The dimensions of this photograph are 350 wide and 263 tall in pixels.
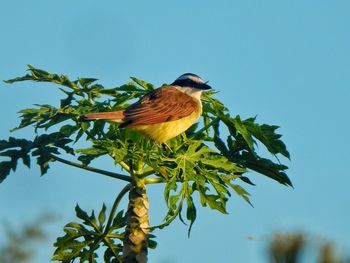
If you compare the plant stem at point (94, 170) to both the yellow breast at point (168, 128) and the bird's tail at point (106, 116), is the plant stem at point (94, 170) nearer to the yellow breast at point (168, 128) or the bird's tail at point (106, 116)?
the bird's tail at point (106, 116)

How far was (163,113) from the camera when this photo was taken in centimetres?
1113

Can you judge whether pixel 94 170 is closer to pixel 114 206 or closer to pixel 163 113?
pixel 114 206

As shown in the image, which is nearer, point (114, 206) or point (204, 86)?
point (114, 206)

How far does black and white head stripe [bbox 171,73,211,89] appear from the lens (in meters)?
11.4

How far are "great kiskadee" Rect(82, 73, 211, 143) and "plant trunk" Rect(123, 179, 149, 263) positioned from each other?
870mm

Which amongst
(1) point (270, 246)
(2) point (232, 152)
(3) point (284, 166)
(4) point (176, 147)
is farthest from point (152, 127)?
(1) point (270, 246)

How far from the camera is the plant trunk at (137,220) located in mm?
9422

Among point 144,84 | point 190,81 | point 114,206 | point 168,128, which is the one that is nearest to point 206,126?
point 168,128

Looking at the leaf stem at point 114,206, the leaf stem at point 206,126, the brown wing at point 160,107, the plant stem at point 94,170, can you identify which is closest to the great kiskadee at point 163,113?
the brown wing at point 160,107

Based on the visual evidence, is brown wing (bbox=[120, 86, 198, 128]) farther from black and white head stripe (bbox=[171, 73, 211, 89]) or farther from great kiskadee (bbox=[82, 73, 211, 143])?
black and white head stripe (bbox=[171, 73, 211, 89])

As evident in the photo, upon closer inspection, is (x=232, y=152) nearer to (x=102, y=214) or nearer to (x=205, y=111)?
(x=205, y=111)

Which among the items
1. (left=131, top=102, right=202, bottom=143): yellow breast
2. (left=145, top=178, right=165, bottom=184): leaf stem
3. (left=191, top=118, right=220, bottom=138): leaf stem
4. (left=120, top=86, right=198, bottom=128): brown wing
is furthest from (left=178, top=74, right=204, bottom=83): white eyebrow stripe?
(left=145, top=178, right=165, bottom=184): leaf stem

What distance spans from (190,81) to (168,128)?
4.88 feet

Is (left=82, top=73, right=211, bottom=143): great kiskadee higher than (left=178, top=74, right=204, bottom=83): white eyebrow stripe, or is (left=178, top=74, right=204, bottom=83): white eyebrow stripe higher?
(left=178, top=74, right=204, bottom=83): white eyebrow stripe
